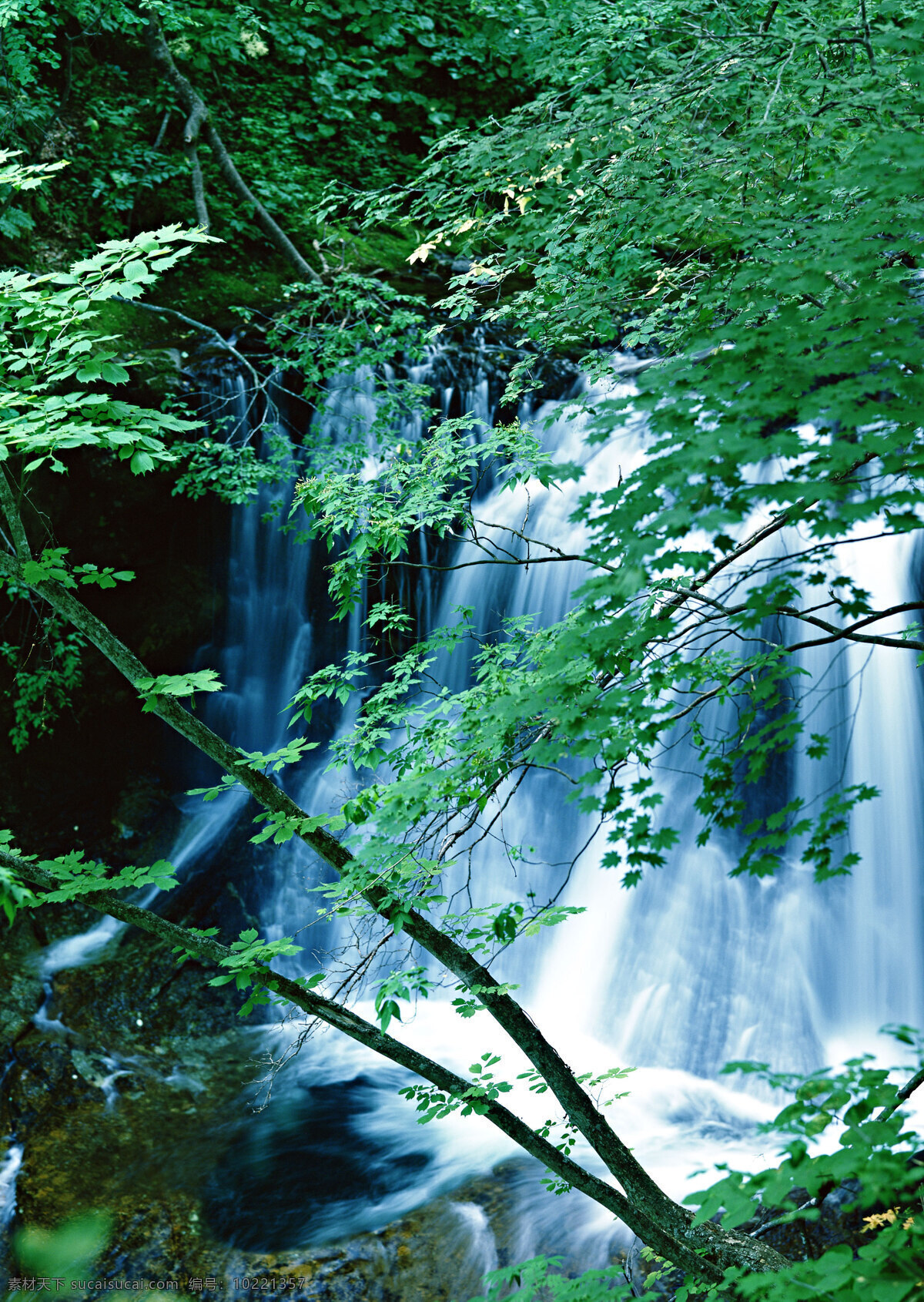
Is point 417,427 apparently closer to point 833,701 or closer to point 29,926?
point 833,701

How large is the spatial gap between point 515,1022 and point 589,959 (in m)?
3.98

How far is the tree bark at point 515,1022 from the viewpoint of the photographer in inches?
106

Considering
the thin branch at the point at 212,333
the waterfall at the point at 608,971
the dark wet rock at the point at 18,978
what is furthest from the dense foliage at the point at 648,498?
the dark wet rock at the point at 18,978

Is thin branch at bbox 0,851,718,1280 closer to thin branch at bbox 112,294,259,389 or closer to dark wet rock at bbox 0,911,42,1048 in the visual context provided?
dark wet rock at bbox 0,911,42,1048

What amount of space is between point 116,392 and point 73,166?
10.8ft

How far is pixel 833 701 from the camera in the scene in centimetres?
650

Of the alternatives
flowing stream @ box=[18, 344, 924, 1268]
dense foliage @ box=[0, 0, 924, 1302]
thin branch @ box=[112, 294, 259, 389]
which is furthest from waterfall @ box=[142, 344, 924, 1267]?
dense foliage @ box=[0, 0, 924, 1302]

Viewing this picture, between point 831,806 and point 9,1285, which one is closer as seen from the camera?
point 831,806

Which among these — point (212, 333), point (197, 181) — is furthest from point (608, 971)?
point (197, 181)

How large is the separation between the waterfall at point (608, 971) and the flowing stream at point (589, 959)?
1 cm

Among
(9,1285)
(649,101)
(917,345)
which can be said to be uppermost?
(649,101)

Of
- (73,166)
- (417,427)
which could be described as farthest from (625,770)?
(73,166)

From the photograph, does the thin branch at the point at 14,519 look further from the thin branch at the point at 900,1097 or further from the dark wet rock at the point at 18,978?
the dark wet rock at the point at 18,978

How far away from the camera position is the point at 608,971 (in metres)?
6.48
